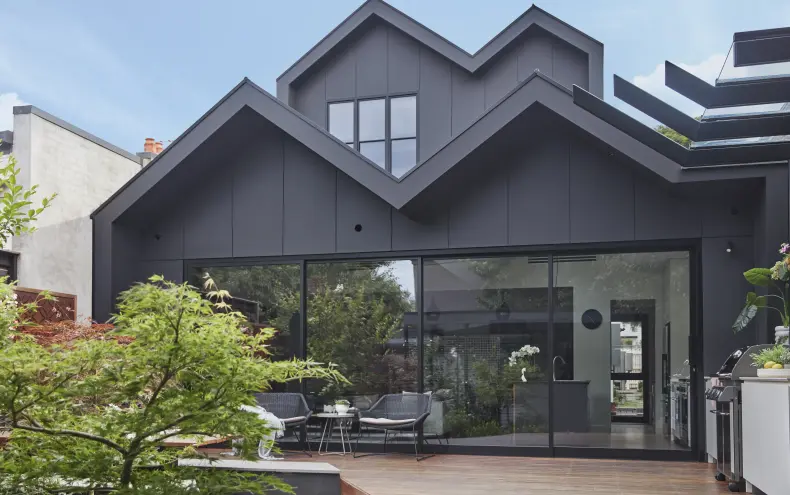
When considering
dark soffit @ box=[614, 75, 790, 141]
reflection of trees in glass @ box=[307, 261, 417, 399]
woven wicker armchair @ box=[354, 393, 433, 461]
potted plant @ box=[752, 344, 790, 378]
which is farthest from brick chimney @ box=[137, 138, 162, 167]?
potted plant @ box=[752, 344, 790, 378]

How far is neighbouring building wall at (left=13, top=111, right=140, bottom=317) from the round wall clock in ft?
20.7

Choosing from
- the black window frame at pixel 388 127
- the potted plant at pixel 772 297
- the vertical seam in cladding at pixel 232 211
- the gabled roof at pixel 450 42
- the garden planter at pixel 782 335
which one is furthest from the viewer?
the gabled roof at pixel 450 42

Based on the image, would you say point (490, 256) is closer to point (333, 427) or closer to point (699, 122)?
point (333, 427)

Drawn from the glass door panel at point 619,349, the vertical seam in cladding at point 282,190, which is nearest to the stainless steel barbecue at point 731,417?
the glass door panel at point 619,349

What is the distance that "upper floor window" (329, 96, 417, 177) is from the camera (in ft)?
39.6

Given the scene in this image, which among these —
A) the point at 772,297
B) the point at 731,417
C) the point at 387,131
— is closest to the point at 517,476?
the point at 731,417

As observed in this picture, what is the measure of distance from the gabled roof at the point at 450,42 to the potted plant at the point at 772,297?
4854mm

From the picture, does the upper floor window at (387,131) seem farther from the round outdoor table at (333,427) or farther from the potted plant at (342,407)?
the round outdoor table at (333,427)

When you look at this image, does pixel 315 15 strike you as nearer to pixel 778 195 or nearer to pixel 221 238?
pixel 221 238

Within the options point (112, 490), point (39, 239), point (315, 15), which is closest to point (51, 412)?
point (112, 490)

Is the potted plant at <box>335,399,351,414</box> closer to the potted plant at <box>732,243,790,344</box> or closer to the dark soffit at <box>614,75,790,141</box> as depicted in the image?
the potted plant at <box>732,243,790,344</box>

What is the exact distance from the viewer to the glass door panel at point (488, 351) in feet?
30.9

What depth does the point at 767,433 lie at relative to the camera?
230 inches

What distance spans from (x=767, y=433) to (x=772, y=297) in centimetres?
270
